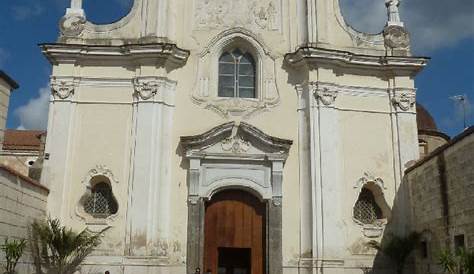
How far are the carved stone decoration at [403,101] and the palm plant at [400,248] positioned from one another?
3.82 metres

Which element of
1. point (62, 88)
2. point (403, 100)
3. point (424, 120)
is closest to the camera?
point (62, 88)

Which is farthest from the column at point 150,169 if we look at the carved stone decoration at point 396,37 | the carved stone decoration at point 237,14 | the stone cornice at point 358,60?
the carved stone decoration at point 396,37

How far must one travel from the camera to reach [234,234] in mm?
16109

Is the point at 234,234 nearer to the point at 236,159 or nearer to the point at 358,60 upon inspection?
the point at 236,159

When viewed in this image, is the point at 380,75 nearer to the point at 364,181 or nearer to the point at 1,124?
the point at 364,181

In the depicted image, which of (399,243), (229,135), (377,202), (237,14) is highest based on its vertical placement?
(237,14)

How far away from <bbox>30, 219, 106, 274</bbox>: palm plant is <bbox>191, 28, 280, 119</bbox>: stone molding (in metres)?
4.88

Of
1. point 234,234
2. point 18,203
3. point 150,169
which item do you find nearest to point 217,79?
point 150,169

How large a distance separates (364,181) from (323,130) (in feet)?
6.10

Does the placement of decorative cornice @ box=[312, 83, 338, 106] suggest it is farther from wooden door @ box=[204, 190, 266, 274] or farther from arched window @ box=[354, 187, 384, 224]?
wooden door @ box=[204, 190, 266, 274]

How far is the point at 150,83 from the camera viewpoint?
1647 cm

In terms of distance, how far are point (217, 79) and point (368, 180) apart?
17.2 ft

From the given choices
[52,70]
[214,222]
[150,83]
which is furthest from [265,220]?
[52,70]

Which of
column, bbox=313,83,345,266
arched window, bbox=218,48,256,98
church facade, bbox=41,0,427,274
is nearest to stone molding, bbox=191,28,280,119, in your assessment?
church facade, bbox=41,0,427,274
